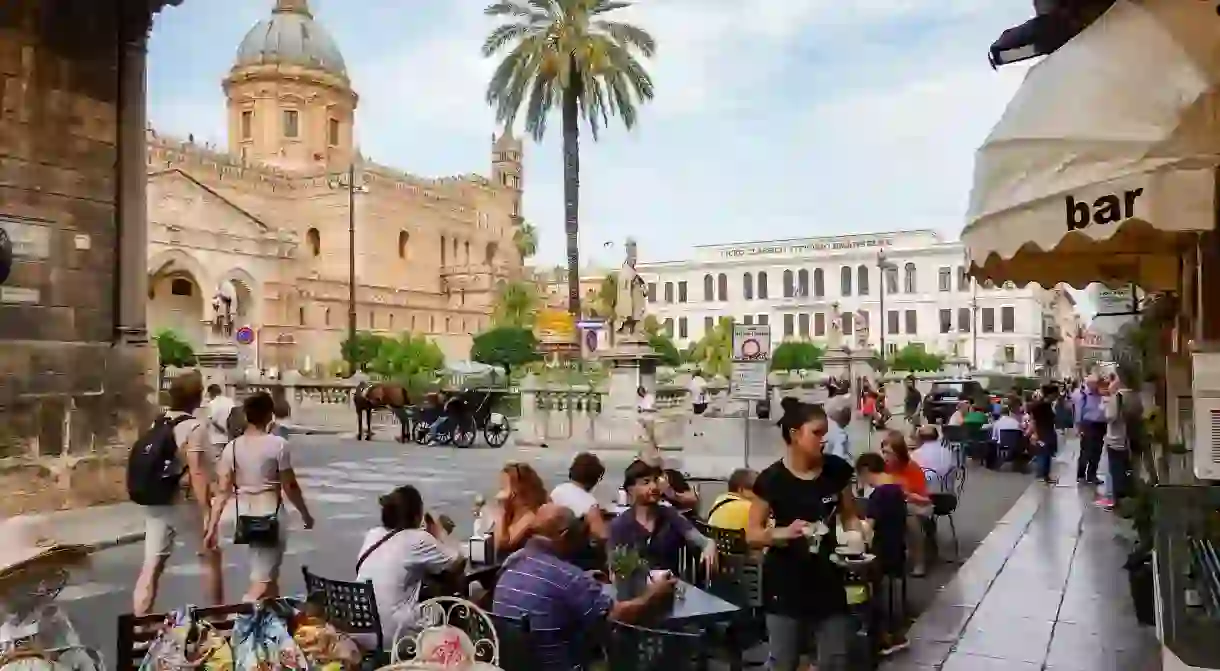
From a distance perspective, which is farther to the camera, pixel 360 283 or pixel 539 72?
pixel 360 283

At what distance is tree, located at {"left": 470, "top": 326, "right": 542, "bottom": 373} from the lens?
5044cm

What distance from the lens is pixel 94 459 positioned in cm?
1241

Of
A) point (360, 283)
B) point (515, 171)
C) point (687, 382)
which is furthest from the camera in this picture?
point (515, 171)

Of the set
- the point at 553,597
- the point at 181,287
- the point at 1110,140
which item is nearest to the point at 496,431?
the point at 553,597

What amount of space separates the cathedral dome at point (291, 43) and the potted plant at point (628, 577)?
253 feet

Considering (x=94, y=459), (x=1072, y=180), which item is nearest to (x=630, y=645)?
(x=1072, y=180)

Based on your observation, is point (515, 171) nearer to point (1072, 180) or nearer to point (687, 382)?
point (687, 382)

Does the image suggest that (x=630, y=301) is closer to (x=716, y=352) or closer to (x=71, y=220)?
(x=71, y=220)

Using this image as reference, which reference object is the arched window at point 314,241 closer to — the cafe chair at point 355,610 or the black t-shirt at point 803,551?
the cafe chair at point 355,610

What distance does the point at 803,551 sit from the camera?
15.1 feet

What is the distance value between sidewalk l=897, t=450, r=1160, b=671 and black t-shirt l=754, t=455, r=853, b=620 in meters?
1.87

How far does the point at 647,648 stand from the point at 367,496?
11391 mm

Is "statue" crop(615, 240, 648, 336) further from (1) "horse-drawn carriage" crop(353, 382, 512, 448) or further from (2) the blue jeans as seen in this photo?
(2) the blue jeans

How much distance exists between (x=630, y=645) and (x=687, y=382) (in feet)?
99.4
